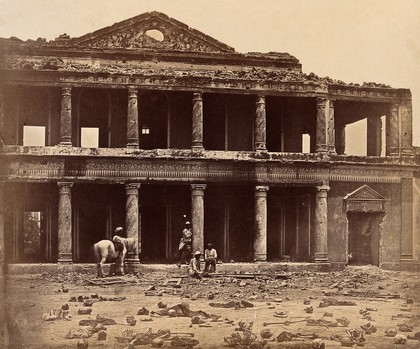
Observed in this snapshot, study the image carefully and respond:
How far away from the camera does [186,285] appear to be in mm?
21703

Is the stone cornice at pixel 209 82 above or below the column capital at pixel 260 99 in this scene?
above

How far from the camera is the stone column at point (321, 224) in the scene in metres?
25.8

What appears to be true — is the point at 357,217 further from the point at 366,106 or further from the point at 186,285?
the point at 186,285

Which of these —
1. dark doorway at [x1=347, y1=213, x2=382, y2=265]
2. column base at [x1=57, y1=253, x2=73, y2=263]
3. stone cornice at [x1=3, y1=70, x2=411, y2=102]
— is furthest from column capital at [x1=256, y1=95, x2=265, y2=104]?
column base at [x1=57, y1=253, x2=73, y2=263]

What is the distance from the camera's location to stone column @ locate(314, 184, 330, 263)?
25.8 m

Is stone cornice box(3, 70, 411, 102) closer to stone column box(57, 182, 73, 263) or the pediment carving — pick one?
the pediment carving

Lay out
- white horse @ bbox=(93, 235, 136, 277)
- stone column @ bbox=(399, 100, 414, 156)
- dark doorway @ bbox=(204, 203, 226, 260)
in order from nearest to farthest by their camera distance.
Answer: white horse @ bbox=(93, 235, 136, 277) → stone column @ bbox=(399, 100, 414, 156) → dark doorway @ bbox=(204, 203, 226, 260)

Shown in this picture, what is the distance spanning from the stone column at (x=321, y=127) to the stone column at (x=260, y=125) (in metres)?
1.89

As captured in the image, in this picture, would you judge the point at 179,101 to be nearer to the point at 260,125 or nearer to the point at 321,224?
the point at 260,125

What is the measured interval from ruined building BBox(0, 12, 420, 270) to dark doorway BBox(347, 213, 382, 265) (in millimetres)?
53

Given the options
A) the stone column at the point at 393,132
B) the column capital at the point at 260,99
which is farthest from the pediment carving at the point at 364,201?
the column capital at the point at 260,99

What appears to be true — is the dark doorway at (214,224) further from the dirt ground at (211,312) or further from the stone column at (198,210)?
the dirt ground at (211,312)

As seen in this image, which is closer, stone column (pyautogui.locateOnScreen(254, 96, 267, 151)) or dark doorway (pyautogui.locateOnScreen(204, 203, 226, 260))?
stone column (pyautogui.locateOnScreen(254, 96, 267, 151))

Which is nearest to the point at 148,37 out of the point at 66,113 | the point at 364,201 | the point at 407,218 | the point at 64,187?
the point at 66,113
